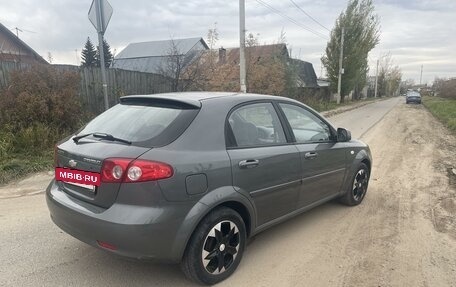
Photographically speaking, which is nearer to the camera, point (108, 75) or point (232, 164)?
point (232, 164)

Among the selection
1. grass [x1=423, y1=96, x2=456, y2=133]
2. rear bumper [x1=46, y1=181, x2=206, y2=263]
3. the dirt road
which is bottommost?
grass [x1=423, y1=96, x2=456, y2=133]

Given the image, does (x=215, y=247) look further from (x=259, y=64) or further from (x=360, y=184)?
(x=259, y=64)

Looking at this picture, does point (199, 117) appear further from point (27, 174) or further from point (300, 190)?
point (27, 174)

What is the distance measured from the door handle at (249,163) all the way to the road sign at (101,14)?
16.8 ft

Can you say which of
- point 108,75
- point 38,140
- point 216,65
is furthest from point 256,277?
point 216,65

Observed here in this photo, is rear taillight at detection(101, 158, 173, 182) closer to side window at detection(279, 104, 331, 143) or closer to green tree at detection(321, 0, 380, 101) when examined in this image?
side window at detection(279, 104, 331, 143)

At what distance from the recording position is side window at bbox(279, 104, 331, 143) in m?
4.16

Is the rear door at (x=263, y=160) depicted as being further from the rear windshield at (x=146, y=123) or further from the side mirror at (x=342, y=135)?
the side mirror at (x=342, y=135)

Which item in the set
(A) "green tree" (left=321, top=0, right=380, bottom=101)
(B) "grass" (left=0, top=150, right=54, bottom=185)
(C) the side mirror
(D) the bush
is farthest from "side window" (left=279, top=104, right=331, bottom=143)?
(A) "green tree" (left=321, top=0, right=380, bottom=101)

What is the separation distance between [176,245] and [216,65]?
14.1m

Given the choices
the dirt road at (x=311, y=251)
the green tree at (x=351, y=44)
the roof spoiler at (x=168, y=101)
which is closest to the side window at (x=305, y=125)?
the dirt road at (x=311, y=251)

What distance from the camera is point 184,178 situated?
2.87 m

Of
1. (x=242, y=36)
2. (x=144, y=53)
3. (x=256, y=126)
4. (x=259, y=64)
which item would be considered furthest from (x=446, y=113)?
(x=144, y=53)

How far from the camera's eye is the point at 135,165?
2.79 meters
